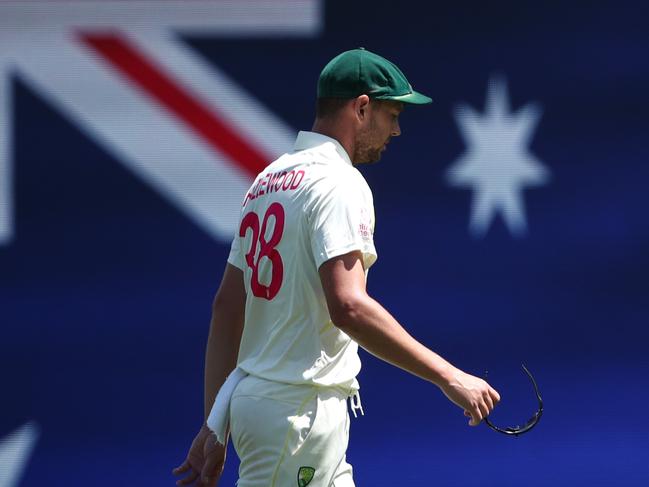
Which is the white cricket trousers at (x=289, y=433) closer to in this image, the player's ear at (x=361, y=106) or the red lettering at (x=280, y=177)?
the red lettering at (x=280, y=177)

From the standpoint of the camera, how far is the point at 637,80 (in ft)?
14.5

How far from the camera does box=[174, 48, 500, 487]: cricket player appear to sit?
2578mm

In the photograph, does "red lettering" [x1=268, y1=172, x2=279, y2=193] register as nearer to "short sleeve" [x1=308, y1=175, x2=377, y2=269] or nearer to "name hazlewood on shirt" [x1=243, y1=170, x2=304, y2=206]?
"name hazlewood on shirt" [x1=243, y1=170, x2=304, y2=206]

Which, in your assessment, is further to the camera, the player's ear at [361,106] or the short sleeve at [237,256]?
the short sleeve at [237,256]

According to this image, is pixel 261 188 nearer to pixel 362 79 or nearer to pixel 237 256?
pixel 237 256

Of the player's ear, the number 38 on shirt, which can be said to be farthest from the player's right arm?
the player's ear

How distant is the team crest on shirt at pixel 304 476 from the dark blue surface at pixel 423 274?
169 cm

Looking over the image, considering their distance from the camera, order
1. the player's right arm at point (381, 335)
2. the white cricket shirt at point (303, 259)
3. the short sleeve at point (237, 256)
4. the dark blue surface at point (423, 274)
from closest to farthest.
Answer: the player's right arm at point (381, 335) → the white cricket shirt at point (303, 259) → the short sleeve at point (237, 256) → the dark blue surface at point (423, 274)

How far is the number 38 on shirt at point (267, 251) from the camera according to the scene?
274 cm

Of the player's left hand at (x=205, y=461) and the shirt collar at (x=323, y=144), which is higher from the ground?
the shirt collar at (x=323, y=144)

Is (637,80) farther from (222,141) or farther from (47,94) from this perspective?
(47,94)

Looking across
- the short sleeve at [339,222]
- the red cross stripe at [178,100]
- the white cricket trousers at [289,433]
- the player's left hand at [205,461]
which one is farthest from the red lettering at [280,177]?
the red cross stripe at [178,100]

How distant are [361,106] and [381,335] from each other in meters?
0.58

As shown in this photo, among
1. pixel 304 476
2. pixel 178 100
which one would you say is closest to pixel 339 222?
pixel 304 476
